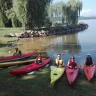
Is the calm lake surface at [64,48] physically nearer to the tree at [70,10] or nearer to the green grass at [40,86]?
the green grass at [40,86]

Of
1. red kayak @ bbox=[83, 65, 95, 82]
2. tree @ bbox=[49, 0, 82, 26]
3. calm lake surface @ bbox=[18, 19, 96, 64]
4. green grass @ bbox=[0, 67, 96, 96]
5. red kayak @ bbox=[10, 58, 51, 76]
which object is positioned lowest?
calm lake surface @ bbox=[18, 19, 96, 64]

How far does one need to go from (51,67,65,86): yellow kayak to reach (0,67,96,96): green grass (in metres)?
0.22

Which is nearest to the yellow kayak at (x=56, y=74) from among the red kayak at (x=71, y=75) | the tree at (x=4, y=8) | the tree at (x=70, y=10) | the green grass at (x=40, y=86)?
the green grass at (x=40, y=86)

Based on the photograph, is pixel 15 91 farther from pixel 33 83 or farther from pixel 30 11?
pixel 30 11

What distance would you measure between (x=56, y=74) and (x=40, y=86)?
155 cm

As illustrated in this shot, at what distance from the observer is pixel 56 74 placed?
36.9 feet

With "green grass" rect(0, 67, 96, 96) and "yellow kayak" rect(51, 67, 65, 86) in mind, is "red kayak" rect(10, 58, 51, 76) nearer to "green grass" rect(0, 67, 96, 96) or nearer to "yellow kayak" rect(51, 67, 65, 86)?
"green grass" rect(0, 67, 96, 96)

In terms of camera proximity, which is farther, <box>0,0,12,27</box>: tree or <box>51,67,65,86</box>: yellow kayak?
<box>0,0,12,27</box>: tree

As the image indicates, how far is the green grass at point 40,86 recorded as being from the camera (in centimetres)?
929

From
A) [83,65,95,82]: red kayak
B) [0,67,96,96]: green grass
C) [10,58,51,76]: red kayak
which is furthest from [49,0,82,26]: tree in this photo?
[0,67,96,96]: green grass

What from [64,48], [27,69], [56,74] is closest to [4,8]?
[64,48]

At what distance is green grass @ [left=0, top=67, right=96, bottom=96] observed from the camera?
30.5 ft

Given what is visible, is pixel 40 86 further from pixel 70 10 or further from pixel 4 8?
pixel 70 10

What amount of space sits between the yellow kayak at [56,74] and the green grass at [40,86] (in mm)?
225
